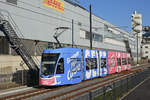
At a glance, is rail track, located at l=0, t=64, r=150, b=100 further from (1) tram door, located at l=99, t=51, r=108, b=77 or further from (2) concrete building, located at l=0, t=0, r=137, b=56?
(2) concrete building, located at l=0, t=0, r=137, b=56

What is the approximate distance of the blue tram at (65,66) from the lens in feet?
56.1

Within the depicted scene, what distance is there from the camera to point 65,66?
17719mm

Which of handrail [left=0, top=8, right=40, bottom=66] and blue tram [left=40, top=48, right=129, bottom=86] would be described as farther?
handrail [left=0, top=8, right=40, bottom=66]

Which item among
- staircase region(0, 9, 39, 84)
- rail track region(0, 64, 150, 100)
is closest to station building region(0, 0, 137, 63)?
staircase region(0, 9, 39, 84)

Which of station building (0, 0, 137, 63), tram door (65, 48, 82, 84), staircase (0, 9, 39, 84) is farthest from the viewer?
station building (0, 0, 137, 63)

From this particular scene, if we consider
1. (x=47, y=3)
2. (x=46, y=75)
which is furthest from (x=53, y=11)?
(x=46, y=75)

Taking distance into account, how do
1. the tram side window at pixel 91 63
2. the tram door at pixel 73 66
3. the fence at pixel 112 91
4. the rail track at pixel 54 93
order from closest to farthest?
the fence at pixel 112 91 < the rail track at pixel 54 93 < the tram door at pixel 73 66 < the tram side window at pixel 91 63

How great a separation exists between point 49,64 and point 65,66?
4.22 ft

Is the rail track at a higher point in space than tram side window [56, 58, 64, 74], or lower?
lower

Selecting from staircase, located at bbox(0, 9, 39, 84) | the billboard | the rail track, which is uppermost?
the billboard

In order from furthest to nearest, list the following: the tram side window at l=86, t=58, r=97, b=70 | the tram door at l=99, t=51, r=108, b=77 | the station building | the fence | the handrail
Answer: the tram door at l=99, t=51, r=108, b=77
the station building
the tram side window at l=86, t=58, r=97, b=70
the handrail
the fence

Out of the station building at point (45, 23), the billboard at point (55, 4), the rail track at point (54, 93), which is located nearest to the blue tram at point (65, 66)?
the rail track at point (54, 93)

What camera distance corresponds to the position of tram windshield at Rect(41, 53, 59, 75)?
1719cm

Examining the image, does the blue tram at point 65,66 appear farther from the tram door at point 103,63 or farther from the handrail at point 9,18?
the handrail at point 9,18
